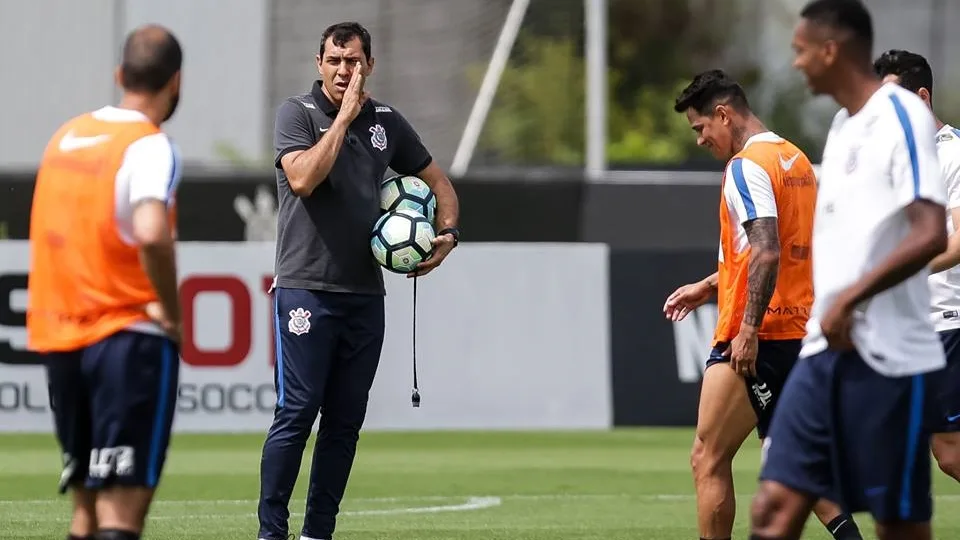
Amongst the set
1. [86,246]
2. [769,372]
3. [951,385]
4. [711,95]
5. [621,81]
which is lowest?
[951,385]

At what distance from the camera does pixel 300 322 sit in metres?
8.00

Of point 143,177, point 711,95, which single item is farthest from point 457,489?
point 143,177

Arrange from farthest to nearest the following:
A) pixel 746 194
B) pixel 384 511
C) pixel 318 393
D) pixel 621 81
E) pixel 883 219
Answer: pixel 621 81
pixel 384 511
pixel 318 393
pixel 746 194
pixel 883 219

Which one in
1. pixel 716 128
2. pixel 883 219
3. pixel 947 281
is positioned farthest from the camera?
pixel 947 281

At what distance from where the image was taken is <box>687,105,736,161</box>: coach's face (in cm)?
773

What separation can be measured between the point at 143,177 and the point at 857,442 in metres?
2.34

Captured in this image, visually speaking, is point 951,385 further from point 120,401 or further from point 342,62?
point 120,401

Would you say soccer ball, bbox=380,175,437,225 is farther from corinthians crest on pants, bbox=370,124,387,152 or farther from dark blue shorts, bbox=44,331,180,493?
dark blue shorts, bbox=44,331,180,493

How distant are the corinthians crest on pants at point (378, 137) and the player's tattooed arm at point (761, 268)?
1882 mm

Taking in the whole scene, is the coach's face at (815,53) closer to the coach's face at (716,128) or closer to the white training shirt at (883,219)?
the white training shirt at (883,219)

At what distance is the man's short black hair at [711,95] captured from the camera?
7699mm

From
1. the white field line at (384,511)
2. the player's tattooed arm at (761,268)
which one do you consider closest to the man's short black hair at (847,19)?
the player's tattooed arm at (761,268)

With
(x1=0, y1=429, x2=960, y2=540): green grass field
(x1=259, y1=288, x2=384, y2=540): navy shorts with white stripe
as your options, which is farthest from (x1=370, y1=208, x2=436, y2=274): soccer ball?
(x1=0, y1=429, x2=960, y2=540): green grass field

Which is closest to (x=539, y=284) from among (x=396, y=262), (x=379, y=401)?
(x=379, y=401)
